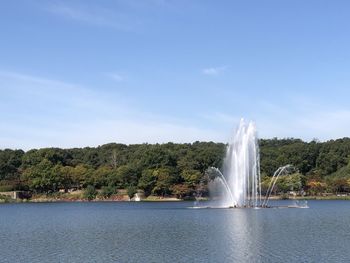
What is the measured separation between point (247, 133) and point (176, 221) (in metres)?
26.0

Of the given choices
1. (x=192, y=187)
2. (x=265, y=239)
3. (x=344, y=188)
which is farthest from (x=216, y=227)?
(x=344, y=188)

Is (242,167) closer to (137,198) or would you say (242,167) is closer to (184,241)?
(184,241)

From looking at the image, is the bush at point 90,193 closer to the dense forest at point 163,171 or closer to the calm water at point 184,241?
the dense forest at point 163,171

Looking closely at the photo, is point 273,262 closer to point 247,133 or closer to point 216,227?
point 216,227

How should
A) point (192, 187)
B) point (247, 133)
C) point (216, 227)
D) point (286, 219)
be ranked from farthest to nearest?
point (192, 187) → point (247, 133) → point (286, 219) → point (216, 227)

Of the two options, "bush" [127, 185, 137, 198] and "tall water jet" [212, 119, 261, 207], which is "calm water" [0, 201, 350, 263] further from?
"bush" [127, 185, 137, 198]

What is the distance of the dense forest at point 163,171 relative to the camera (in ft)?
506

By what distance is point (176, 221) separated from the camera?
69125 mm

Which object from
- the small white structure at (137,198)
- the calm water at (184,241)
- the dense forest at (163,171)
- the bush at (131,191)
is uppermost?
the dense forest at (163,171)

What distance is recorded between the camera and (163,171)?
153375 millimetres

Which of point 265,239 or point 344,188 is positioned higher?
point 344,188

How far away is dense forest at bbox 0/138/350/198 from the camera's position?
506 ft

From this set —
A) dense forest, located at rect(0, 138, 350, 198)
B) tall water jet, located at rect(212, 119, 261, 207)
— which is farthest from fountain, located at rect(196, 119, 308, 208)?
dense forest, located at rect(0, 138, 350, 198)

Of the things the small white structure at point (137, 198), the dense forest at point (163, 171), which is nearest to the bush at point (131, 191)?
the dense forest at point (163, 171)
